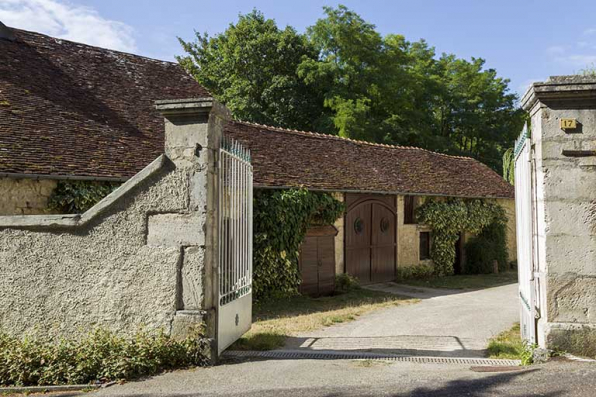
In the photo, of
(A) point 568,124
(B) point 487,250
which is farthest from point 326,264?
(A) point 568,124

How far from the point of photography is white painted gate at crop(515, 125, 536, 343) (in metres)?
5.31

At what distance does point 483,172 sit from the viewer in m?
20.7

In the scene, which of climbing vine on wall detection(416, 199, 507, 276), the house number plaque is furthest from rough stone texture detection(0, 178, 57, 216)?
climbing vine on wall detection(416, 199, 507, 276)

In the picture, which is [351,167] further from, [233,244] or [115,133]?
[233,244]

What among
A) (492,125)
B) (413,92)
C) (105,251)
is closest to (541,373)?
(105,251)

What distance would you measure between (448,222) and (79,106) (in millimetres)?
12060

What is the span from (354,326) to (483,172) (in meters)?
14.2

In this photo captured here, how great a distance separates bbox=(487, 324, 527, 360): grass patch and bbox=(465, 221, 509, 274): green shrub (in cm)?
1030

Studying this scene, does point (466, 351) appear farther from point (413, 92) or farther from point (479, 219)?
point (413, 92)

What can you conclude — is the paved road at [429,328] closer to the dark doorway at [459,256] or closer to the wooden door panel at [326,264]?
the wooden door panel at [326,264]

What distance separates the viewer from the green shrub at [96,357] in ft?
15.7

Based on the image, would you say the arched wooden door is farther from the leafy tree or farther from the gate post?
the leafy tree

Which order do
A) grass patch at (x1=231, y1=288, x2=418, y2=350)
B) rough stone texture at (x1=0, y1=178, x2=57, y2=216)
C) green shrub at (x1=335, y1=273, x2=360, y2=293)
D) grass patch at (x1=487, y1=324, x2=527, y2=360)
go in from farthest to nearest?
green shrub at (x1=335, y1=273, x2=360, y2=293)
rough stone texture at (x1=0, y1=178, x2=57, y2=216)
grass patch at (x1=231, y1=288, x2=418, y2=350)
grass patch at (x1=487, y1=324, x2=527, y2=360)

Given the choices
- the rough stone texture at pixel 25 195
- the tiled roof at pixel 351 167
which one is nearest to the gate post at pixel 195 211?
the rough stone texture at pixel 25 195
